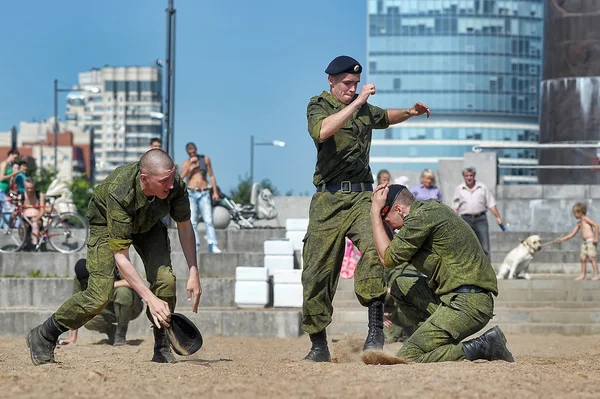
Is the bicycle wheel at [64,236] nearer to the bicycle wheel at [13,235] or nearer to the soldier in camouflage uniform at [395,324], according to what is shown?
the bicycle wheel at [13,235]

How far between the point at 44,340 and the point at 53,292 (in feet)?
25.5

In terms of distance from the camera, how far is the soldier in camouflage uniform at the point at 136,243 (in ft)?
28.6

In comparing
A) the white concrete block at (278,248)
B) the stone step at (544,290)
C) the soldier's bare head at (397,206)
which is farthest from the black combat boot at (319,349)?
the white concrete block at (278,248)

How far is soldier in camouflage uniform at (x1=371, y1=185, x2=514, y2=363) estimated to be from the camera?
8.68 metres

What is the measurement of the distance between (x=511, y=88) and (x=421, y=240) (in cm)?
17378

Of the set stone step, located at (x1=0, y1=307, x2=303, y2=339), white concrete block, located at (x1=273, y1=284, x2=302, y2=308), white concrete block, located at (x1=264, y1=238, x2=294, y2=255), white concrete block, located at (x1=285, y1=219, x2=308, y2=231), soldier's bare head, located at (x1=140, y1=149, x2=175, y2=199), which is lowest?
stone step, located at (x1=0, y1=307, x2=303, y2=339)

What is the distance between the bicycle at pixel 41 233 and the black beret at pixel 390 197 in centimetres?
1323

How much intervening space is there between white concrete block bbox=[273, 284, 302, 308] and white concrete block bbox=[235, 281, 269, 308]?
0.64 feet

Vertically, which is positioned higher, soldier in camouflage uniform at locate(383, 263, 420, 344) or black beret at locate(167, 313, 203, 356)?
black beret at locate(167, 313, 203, 356)

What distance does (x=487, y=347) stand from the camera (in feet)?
28.9

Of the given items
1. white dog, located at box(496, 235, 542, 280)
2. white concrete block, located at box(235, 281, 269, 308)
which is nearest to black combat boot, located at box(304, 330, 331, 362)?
white concrete block, located at box(235, 281, 269, 308)

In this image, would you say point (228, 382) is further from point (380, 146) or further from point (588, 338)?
point (380, 146)

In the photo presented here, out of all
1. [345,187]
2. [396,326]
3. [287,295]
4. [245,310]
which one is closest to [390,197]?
[345,187]

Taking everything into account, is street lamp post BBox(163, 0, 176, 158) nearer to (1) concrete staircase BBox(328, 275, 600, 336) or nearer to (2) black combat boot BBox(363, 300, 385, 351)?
(1) concrete staircase BBox(328, 275, 600, 336)
